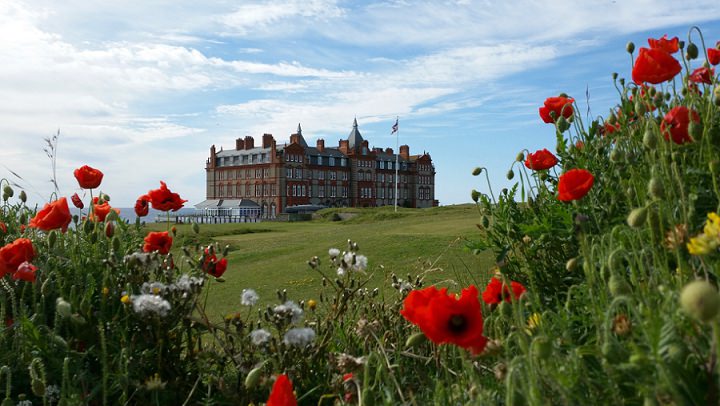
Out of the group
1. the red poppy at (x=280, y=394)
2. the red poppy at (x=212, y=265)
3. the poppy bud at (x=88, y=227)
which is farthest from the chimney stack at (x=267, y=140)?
the red poppy at (x=280, y=394)

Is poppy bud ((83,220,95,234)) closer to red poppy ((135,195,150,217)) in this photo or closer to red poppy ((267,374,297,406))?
red poppy ((135,195,150,217))

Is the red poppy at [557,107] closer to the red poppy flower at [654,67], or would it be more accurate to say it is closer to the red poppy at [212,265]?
the red poppy flower at [654,67]

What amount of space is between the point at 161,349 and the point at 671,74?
8.29ft

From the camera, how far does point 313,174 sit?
71438 millimetres

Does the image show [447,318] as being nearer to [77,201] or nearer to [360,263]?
[360,263]

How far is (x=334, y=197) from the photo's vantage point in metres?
73.2

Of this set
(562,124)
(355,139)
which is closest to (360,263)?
(562,124)

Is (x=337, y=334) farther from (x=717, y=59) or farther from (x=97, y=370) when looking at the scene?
(x=717, y=59)

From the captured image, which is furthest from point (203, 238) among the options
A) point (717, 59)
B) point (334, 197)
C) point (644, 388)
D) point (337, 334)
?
point (334, 197)

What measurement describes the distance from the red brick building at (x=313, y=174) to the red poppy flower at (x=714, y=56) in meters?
65.8

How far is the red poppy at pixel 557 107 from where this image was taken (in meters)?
3.41

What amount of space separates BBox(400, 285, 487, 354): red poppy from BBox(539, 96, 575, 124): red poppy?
1.83 meters

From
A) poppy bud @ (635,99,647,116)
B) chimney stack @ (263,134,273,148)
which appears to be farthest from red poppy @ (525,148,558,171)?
chimney stack @ (263,134,273,148)

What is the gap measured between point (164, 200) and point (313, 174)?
67883 millimetres
